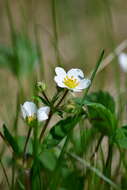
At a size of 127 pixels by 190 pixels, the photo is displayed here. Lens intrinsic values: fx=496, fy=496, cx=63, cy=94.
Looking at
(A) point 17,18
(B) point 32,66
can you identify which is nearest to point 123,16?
(A) point 17,18

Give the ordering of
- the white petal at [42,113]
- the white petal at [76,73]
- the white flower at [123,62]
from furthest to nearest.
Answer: the white flower at [123,62] → the white petal at [76,73] → the white petal at [42,113]

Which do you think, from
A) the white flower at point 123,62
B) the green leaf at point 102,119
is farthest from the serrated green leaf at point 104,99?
the white flower at point 123,62

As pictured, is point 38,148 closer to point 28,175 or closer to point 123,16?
point 28,175

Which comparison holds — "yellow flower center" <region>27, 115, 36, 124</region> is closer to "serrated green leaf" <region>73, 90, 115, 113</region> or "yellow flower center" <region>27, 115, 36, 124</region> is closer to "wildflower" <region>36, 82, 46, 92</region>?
"wildflower" <region>36, 82, 46, 92</region>

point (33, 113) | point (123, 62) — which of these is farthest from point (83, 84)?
point (123, 62)

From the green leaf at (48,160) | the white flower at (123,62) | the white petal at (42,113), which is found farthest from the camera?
the white flower at (123,62)

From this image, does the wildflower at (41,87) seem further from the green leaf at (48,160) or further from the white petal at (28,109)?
the green leaf at (48,160)
